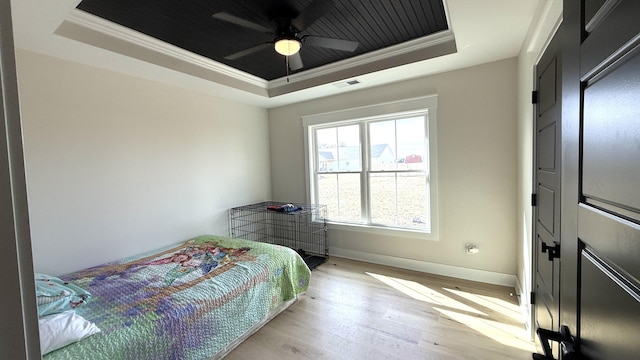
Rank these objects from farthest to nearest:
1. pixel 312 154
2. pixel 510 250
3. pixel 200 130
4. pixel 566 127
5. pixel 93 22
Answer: pixel 312 154, pixel 200 130, pixel 510 250, pixel 93 22, pixel 566 127

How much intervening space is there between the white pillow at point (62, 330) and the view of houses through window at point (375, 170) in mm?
3037

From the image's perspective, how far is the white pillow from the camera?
1.39 m

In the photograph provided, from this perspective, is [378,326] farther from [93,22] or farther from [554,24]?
[93,22]

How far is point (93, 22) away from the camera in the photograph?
6.95 feet

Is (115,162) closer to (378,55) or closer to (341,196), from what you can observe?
(341,196)

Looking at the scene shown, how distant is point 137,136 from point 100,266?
137 cm

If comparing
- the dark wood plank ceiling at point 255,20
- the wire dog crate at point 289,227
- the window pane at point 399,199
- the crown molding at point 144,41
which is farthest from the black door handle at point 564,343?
the crown molding at point 144,41

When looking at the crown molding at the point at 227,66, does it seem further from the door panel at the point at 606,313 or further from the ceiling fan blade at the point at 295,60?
the door panel at the point at 606,313

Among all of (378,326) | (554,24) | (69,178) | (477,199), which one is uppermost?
(554,24)

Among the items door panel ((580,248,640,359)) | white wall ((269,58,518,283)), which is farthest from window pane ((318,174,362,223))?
door panel ((580,248,640,359))

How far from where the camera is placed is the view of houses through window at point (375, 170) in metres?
3.39

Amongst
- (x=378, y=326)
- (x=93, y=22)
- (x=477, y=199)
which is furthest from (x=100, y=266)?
(x=477, y=199)

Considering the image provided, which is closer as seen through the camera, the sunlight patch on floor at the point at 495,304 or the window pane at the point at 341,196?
the sunlight patch on floor at the point at 495,304

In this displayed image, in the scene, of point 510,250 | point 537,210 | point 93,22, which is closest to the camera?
point 537,210
